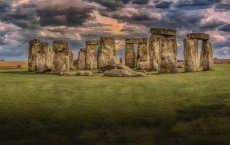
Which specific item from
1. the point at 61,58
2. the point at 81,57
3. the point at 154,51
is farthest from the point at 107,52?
the point at 81,57

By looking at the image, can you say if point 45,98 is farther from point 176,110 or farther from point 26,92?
point 176,110

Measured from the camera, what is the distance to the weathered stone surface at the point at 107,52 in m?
28.3

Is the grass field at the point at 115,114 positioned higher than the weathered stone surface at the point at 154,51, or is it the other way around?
the weathered stone surface at the point at 154,51

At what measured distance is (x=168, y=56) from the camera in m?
22.4

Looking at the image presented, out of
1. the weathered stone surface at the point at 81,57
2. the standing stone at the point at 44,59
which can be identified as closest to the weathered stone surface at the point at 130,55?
the weathered stone surface at the point at 81,57

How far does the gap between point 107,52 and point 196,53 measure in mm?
7246

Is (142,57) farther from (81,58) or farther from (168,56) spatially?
(168,56)

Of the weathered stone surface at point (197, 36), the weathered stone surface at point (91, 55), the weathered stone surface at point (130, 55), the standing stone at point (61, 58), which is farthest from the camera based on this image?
the weathered stone surface at point (130, 55)

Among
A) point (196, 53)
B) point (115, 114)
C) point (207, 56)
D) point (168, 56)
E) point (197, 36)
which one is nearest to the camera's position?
point (115, 114)

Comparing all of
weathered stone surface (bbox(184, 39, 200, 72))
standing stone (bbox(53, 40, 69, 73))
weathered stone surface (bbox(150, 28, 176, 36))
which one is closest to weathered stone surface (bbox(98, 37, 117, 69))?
weathered stone surface (bbox(150, 28, 176, 36))

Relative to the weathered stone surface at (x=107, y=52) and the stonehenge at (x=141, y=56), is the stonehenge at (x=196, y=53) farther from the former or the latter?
the weathered stone surface at (x=107, y=52)

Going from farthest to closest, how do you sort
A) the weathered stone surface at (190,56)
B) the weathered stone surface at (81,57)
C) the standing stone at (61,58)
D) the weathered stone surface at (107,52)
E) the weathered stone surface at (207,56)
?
the weathered stone surface at (81,57) < the weathered stone surface at (107,52) < the weathered stone surface at (207,56) < the weathered stone surface at (190,56) < the standing stone at (61,58)

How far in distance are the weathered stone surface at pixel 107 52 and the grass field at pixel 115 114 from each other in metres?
13.6

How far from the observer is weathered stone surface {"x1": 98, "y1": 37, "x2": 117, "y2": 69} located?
2828cm
